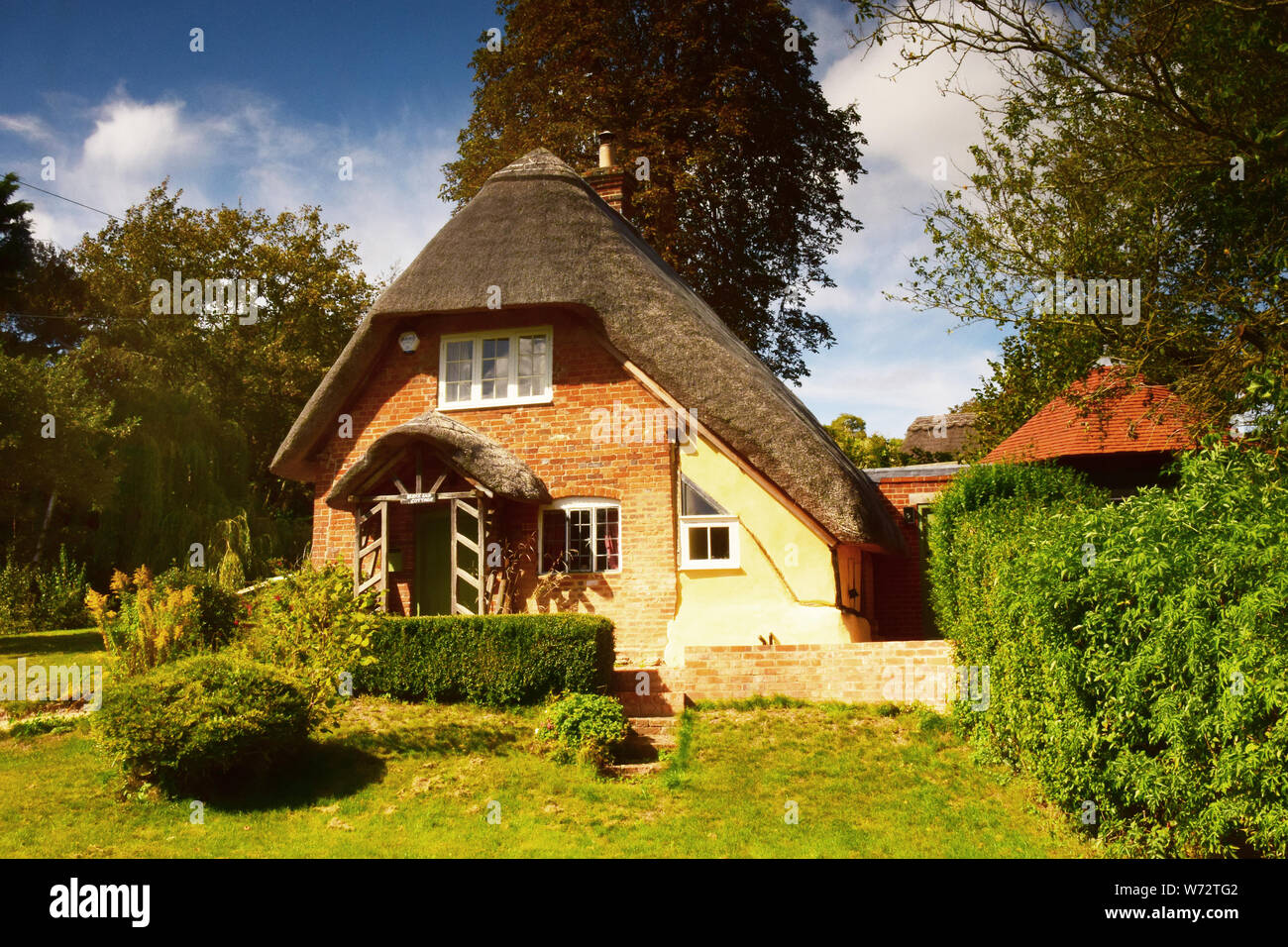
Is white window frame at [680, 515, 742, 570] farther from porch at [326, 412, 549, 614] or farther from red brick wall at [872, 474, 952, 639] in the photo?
red brick wall at [872, 474, 952, 639]

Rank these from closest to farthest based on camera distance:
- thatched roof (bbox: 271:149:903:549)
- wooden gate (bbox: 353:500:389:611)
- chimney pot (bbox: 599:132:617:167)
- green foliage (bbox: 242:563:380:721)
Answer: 1. green foliage (bbox: 242:563:380:721)
2. thatched roof (bbox: 271:149:903:549)
3. wooden gate (bbox: 353:500:389:611)
4. chimney pot (bbox: 599:132:617:167)

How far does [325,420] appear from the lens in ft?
51.2

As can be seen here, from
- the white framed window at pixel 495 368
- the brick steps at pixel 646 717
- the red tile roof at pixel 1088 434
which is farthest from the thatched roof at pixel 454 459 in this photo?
the red tile roof at pixel 1088 434

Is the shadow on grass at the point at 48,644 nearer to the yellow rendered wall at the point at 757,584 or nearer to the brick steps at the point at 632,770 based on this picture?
the yellow rendered wall at the point at 757,584

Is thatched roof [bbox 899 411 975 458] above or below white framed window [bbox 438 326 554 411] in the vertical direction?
above

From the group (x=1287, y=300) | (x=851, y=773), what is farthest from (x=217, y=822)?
(x=1287, y=300)

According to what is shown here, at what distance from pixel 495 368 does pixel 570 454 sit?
1949mm

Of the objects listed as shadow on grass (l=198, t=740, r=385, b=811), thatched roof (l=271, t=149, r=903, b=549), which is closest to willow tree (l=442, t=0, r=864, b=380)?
thatched roof (l=271, t=149, r=903, b=549)

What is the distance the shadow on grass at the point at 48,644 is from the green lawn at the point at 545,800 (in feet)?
18.6

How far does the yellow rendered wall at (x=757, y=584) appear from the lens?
1334cm

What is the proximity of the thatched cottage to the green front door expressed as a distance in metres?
0.03

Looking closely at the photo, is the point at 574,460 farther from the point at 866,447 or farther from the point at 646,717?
the point at 866,447

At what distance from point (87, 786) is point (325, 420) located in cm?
769

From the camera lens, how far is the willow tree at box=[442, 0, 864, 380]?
23.2 meters
